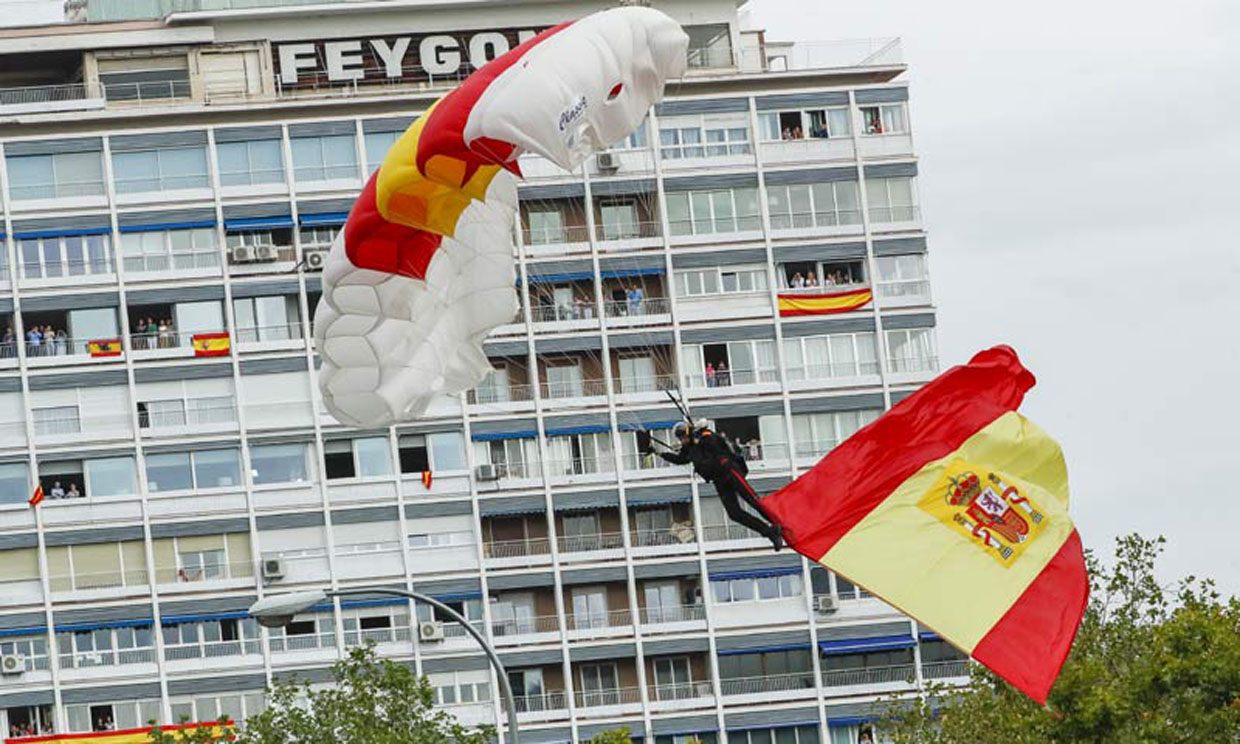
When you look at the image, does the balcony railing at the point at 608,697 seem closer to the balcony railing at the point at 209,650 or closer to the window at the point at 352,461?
the window at the point at 352,461

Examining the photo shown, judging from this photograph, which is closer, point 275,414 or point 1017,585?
point 1017,585

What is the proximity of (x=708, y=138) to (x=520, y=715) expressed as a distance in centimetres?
1846

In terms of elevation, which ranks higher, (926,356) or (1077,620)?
(926,356)

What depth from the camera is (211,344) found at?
94.6 metres

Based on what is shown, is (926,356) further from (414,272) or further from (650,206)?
(414,272)

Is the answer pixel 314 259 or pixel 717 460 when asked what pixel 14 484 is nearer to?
pixel 314 259

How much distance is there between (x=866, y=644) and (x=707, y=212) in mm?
13946

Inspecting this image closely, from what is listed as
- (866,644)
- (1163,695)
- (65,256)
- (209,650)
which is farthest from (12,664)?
(1163,695)

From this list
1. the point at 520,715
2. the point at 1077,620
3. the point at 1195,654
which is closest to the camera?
the point at 1077,620

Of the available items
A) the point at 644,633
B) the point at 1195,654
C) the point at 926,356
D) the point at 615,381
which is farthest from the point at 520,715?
the point at 1195,654

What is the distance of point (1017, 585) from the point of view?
149 feet

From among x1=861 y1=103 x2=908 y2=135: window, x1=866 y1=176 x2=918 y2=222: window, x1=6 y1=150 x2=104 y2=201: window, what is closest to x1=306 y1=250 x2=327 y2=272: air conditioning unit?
x1=6 y1=150 x2=104 y2=201: window

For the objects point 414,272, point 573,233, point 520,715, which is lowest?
point 520,715

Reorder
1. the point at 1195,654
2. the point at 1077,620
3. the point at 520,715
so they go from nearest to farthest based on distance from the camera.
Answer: the point at 1077,620 → the point at 1195,654 → the point at 520,715
